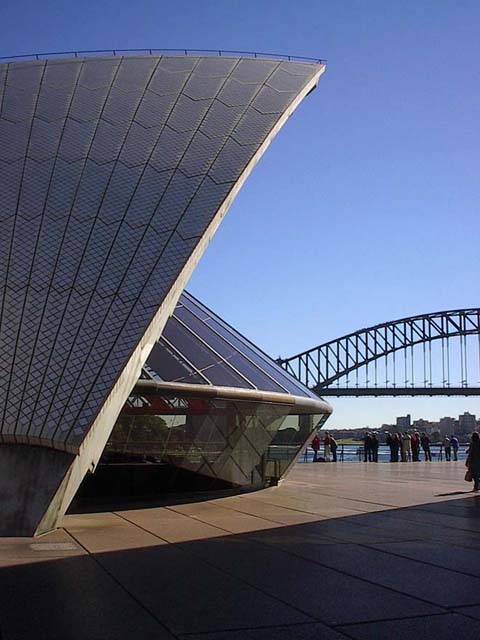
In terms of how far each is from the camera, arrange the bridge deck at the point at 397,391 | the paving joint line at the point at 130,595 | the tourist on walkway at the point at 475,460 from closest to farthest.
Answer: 1. the paving joint line at the point at 130,595
2. the tourist on walkway at the point at 475,460
3. the bridge deck at the point at 397,391

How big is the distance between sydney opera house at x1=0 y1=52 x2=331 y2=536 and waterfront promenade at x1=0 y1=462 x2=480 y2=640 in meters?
1.56

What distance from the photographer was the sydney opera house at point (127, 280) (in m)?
9.12

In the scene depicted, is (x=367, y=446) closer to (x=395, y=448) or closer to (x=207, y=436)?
(x=395, y=448)

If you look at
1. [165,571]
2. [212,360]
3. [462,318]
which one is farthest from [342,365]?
[165,571]

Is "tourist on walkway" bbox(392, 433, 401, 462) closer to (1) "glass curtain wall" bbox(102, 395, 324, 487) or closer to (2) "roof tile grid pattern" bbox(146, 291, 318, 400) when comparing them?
(2) "roof tile grid pattern" bbox(146, 291, 318, 400)

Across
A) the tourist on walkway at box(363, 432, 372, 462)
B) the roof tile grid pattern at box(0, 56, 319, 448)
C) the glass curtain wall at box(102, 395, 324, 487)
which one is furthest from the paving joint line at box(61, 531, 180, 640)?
the tourist on walkway at box(363, 432, 372, 462)

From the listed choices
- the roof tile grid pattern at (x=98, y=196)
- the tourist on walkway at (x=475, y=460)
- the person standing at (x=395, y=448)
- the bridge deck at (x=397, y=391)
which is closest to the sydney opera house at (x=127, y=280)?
the roof tile grid pattern at (x=98, y=196)

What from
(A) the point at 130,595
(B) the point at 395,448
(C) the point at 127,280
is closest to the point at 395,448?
(B) the point at 395,448

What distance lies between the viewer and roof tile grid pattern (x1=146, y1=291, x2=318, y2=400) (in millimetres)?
13062

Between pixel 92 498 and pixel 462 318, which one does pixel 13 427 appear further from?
pixel 462 318

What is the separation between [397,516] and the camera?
36.4ft

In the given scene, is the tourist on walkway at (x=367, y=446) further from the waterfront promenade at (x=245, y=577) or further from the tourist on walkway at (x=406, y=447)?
the waterfront promenade at (x=245, y=577)

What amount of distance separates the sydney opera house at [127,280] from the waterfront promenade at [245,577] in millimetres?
1562

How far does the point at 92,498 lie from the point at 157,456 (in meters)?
1.42
